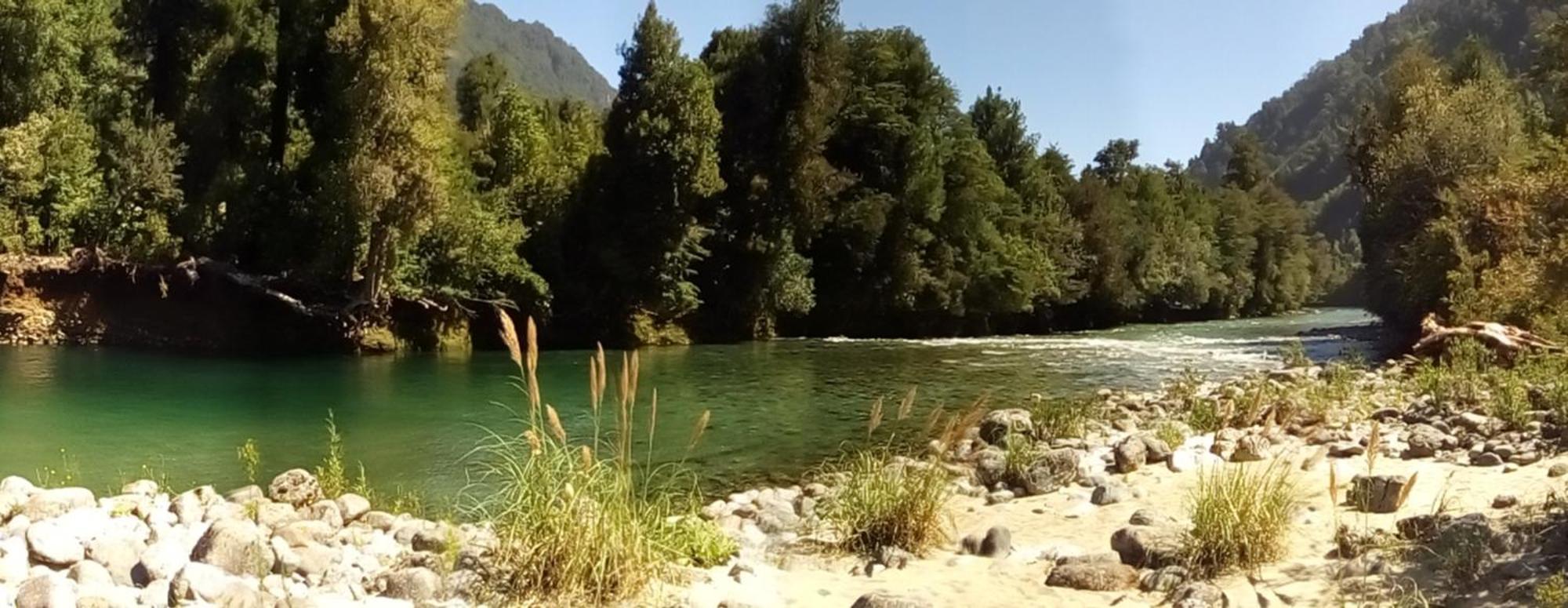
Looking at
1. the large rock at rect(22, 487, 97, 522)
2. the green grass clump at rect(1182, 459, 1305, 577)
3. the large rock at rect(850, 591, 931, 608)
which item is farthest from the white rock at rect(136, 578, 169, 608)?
the green grass clump at rect(1182, 459, 1305, 577)

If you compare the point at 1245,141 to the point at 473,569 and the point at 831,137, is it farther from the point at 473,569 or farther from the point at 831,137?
the point at 473,569

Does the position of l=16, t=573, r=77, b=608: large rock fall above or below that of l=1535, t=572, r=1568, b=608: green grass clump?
below

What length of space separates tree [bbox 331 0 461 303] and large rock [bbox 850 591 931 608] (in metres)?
27.2

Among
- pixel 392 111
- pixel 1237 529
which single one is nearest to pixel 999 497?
pixel 1237 529

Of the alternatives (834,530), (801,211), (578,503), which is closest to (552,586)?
(578,503)

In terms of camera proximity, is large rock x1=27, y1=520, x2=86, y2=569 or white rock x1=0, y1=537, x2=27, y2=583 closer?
white rock x1=0, y1=537, x2=27, y2=583

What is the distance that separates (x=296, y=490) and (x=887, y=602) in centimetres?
593

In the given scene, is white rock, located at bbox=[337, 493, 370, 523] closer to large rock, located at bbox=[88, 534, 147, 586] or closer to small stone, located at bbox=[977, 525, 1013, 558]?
large rock, located at bbox=[88, 534, 147, 586]

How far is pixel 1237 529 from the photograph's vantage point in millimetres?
6391

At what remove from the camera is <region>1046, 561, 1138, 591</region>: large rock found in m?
6.32

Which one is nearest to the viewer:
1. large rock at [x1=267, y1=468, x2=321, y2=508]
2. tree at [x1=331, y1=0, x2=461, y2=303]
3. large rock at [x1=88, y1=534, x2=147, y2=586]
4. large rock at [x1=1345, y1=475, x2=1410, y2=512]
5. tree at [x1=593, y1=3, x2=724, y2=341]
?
large rock at [x1=88, y1=534, x2=147, y2=586]

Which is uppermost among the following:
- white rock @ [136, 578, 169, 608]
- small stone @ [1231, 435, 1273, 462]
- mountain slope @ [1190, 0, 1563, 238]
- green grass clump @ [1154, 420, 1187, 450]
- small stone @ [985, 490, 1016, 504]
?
mountain slope @ [1190, 0, 1563, 238]

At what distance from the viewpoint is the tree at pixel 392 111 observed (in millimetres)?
29562

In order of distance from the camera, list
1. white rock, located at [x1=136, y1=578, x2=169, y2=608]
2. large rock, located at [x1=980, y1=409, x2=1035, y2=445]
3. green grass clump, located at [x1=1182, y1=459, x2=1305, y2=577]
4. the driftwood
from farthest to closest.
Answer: the driftwood
large rock, located at [x1=980, y1=409, x2=1035, y2=445]
green grass clump, located at [x1=1182, y1=459, x2=1305, y2=577]
white rock, located at [x1=136, y1=578, x2=169, y2=608]
